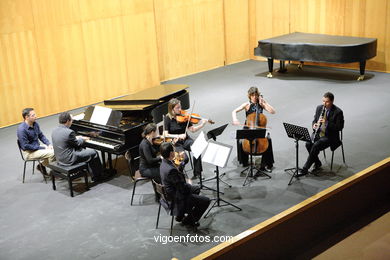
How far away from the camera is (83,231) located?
21.4ft

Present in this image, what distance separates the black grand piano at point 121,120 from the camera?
24.6 feet

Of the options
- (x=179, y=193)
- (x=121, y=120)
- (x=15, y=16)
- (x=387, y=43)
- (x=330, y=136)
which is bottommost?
(x=179, y=193)

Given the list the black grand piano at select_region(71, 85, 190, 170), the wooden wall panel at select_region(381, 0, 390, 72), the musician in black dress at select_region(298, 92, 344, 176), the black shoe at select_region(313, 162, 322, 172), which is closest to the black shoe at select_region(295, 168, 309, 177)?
the musician in black dress at select_region(298, 92, 344, 176)

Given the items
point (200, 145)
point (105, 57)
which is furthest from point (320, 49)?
point (200, 145)

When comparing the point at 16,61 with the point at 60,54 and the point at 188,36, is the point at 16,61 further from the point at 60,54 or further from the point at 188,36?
the point at 188,36

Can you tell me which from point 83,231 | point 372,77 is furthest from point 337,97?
point 83,231

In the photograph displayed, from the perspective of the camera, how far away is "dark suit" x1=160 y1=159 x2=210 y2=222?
6.10 m

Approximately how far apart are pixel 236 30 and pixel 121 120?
7.38m

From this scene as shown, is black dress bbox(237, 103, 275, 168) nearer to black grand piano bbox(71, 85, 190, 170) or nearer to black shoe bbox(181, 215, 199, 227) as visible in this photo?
black grand piano bbox(71, 85, 190, 170)

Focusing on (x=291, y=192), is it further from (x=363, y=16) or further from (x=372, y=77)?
(x=363, y=16)

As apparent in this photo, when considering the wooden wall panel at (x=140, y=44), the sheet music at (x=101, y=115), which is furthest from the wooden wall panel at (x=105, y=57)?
the sheet music at (x=101, y=115)

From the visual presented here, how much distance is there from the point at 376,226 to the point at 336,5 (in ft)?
26.2

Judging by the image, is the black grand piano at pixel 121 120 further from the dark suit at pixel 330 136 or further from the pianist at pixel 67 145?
the dark suit at pixel 330 136

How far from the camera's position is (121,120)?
26.2ft
